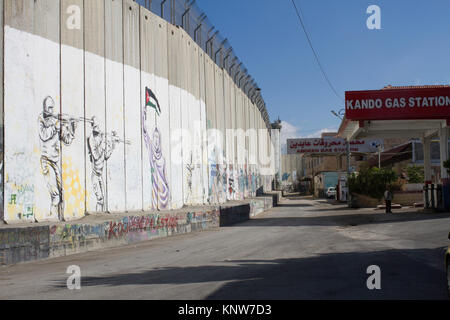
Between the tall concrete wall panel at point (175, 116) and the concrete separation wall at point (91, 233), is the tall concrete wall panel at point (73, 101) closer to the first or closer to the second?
the concrete separation wall at point (91, 233)

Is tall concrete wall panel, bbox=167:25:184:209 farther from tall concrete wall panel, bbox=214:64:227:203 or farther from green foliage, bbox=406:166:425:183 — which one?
green foliage, bbox=406:166:425:183

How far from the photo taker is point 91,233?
12602 millimetres

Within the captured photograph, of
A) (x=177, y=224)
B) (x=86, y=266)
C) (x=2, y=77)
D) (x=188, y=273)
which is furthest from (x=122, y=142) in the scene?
(x=188, y=273)

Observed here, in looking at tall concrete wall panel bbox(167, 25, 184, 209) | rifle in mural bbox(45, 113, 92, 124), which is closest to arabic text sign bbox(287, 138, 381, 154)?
tall concrete wall panel bbox(167, 25, 184, 209)

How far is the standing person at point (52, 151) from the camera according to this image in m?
12.4

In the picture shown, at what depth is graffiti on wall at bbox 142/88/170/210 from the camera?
18375mm

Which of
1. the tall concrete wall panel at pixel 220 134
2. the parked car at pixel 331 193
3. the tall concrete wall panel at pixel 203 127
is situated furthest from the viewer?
the parked car at pixel 331 193

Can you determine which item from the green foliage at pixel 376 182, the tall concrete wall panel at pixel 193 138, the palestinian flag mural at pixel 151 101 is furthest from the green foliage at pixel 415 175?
the palestinian flag mural at pixel 151 101

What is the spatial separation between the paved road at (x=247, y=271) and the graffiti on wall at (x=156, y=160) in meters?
4.81

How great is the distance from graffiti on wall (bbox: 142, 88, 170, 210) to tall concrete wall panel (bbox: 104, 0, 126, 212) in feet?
6.02

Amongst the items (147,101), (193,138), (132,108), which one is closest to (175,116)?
(193,138)

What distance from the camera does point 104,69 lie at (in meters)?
15.5
